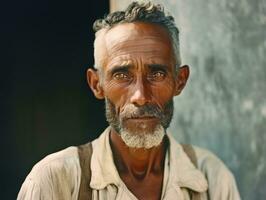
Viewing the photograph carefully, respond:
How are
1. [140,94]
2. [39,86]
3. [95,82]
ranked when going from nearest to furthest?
1. [140,94]
2. [95,82]
3. [39,86]

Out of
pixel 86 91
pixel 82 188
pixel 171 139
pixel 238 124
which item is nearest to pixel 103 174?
pixel 82 188

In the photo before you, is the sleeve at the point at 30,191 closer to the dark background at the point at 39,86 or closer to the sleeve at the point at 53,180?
the sleeve at the point at 53,180

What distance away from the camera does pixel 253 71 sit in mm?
1802

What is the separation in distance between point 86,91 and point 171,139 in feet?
1.11

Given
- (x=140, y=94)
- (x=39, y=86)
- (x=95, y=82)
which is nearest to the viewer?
(x=140, y=94)

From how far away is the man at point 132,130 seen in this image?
1474mm

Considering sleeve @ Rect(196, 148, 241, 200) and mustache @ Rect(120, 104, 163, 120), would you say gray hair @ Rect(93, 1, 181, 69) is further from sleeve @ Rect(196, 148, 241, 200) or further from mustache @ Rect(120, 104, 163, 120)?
sleeve @ Rect(196, 148, 241, 200)

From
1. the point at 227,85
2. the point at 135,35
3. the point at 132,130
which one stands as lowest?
the point at 132,130

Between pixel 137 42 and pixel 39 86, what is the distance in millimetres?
409

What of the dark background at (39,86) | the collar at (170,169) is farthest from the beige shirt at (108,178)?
the dark background at (39,86)

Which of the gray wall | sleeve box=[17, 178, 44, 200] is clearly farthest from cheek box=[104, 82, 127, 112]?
the gray wall

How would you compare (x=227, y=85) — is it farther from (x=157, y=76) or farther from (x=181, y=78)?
(x=157, y=76)

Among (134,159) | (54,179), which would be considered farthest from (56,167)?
(134,159)

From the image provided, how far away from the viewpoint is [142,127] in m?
1.48
